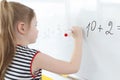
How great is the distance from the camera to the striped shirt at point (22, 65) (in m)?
0.98

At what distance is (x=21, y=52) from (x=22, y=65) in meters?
0.04

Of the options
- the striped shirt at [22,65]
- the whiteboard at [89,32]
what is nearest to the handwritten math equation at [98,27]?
the whiteboard at [89,32]

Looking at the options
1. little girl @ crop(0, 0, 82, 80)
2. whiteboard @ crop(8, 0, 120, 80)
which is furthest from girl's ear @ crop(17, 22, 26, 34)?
whiteboard @ crop(8, 0, 120, 80)

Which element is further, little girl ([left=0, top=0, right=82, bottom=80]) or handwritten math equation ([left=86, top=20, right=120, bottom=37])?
little girl ([left=0, top=0, right=82, bottom=80])

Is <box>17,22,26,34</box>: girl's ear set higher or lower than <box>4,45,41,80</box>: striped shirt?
higher

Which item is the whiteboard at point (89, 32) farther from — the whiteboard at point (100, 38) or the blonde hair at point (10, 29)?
the blonde hair at point (10, 29)

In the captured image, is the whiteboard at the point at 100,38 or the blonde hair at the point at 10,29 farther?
the blonde hair at the point at 10,29

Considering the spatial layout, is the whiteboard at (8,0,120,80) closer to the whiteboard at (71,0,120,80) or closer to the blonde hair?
the whiteboard at (71,0,120,80)

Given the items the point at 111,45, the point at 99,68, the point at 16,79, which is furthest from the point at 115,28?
the point at 16,79

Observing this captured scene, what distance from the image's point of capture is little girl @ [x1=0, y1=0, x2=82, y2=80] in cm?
96

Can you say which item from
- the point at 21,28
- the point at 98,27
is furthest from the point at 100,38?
the point at 21,28

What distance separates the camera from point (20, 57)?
0.99 metres

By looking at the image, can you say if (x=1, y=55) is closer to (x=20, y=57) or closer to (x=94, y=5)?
(x=20, y=57)

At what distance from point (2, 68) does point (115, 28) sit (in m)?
0.40
